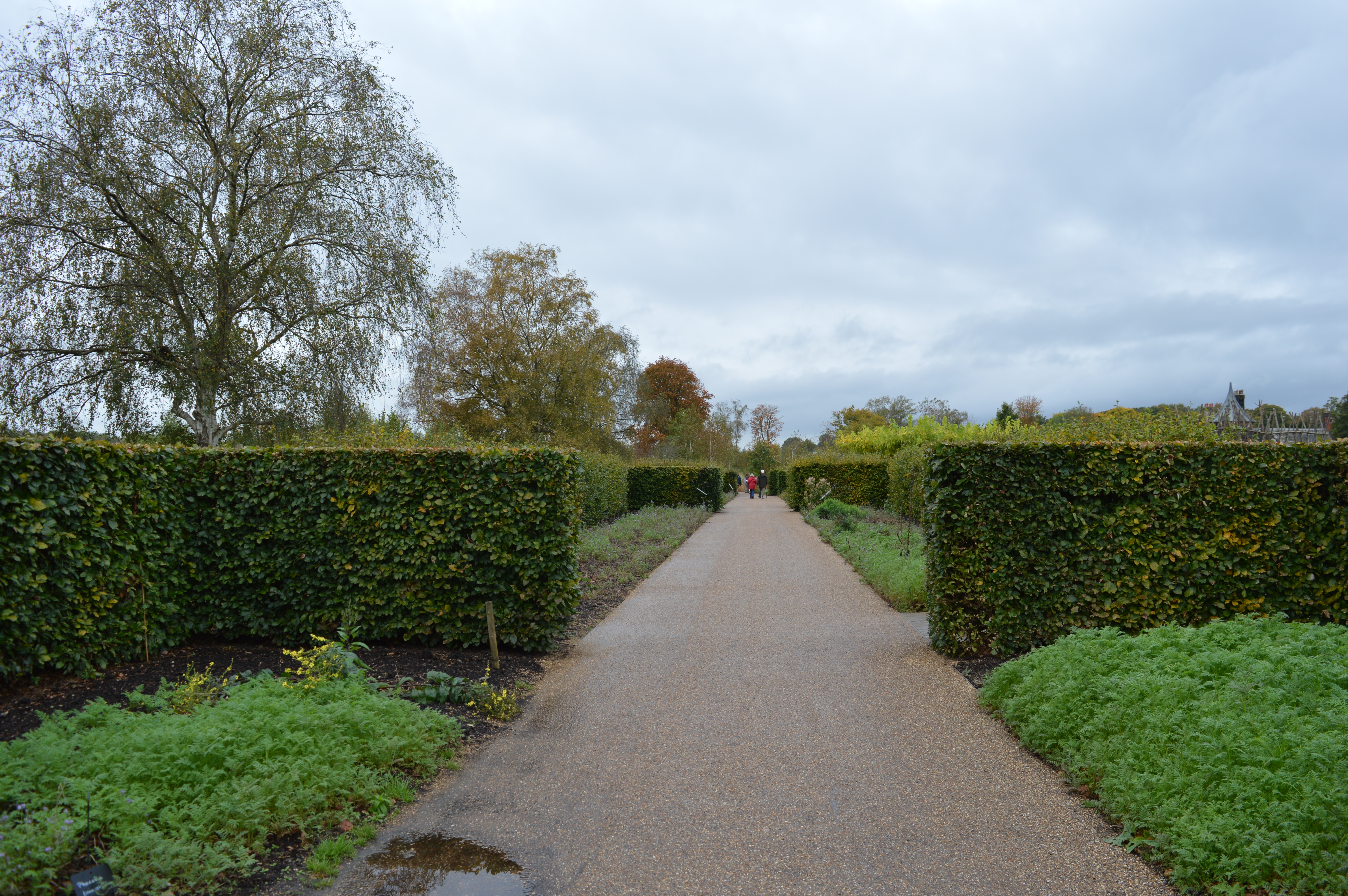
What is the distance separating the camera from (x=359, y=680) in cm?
505

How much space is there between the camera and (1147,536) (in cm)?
639

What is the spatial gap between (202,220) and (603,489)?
12.2 metres

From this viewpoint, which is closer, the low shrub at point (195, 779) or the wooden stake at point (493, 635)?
the low shrub at point (195, 779)

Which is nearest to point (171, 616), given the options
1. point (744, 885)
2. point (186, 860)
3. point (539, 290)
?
point (186, 860)

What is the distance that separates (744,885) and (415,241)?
1404 cm

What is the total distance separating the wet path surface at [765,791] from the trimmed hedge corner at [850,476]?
58.5 feet

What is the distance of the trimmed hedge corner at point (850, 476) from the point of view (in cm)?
2428

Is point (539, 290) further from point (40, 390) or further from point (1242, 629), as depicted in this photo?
point (1242, 629)

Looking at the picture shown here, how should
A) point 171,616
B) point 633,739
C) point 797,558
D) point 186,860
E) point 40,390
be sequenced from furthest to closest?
point 797,558
point 40,390
point 171,616
point 633,739
point 186,860

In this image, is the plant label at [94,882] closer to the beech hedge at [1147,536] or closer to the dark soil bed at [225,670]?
the dark soil bed at [225,670]

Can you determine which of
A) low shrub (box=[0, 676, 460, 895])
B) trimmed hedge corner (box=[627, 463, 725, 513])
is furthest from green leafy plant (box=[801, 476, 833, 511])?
low shrub (box=[0, 676, 460, 895])

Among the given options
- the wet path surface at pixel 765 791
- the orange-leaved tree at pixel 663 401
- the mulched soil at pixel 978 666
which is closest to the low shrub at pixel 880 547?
the mulched soil at pixel 978 666

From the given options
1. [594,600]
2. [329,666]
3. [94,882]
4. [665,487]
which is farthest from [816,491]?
[94,882]

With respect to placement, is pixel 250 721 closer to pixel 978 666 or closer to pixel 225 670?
pixel 225 670
